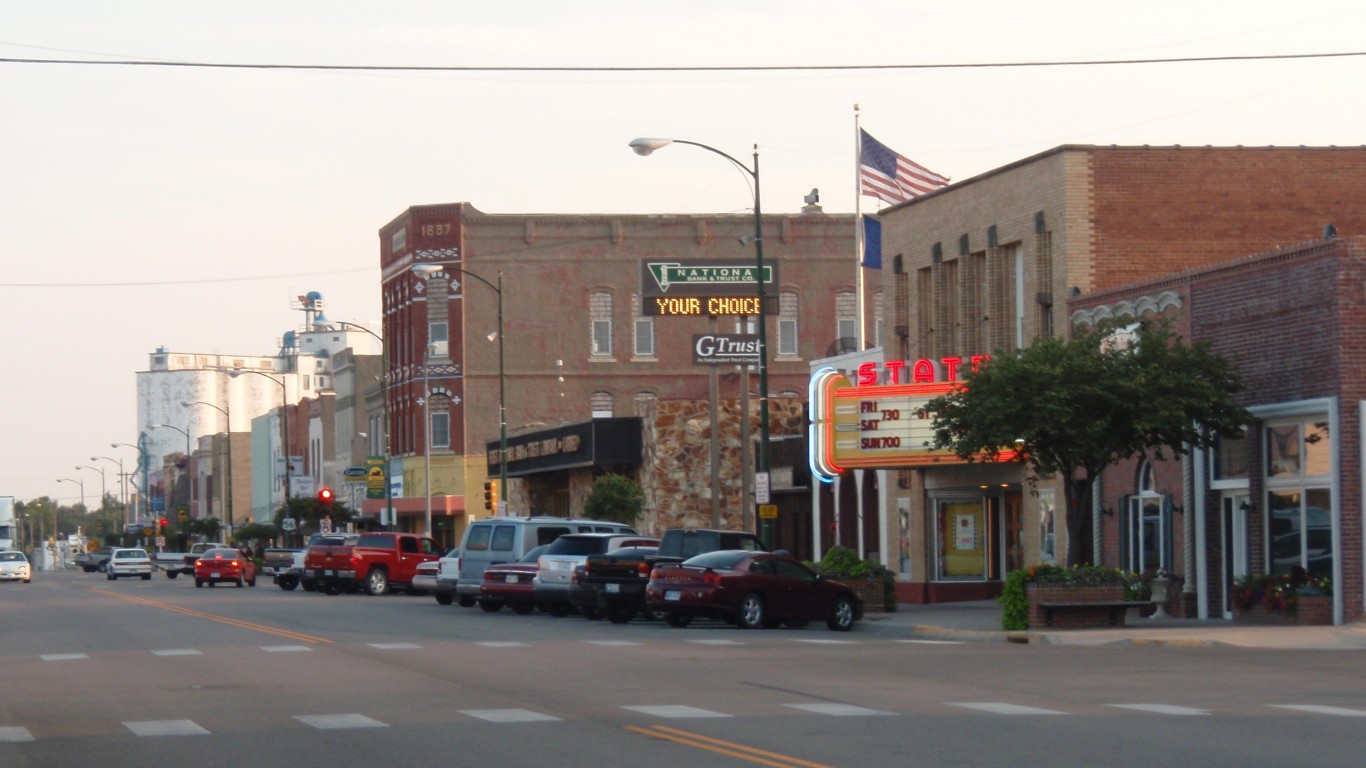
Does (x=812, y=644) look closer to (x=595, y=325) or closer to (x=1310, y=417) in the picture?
(x=1310, y=417)

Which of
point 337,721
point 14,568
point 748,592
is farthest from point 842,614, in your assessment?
point 14,568

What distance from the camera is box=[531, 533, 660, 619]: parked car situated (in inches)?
1357

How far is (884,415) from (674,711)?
2079 cm

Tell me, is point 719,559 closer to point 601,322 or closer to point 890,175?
point 890,175

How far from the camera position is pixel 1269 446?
29.4 meters

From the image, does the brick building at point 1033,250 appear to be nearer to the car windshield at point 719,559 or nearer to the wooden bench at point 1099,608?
the wooden bench at point 1099,608

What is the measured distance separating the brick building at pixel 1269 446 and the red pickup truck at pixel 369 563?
2260 centimetres

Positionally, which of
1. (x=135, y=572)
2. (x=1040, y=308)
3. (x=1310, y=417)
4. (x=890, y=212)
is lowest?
(x=135, y=572)

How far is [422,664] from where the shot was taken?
863 inches

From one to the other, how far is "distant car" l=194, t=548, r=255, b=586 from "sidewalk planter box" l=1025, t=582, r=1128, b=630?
39093 millimetres

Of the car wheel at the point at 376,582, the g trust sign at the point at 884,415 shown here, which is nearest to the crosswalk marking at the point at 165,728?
the g trust sign at the point at 884,415

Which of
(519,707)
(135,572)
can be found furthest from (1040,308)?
(135,572)

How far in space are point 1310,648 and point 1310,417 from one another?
5207 mm

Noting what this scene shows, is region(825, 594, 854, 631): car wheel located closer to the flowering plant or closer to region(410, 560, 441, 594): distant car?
the flowering plant
